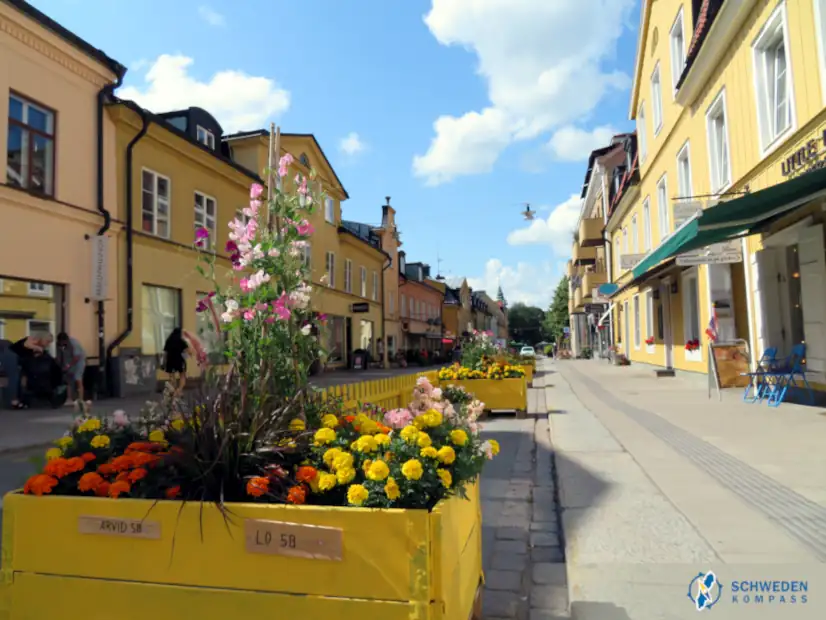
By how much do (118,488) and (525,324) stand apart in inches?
4760

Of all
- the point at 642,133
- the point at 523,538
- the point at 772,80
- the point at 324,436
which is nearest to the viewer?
the point at 324,436

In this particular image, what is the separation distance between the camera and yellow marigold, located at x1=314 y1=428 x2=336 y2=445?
2.52 metres

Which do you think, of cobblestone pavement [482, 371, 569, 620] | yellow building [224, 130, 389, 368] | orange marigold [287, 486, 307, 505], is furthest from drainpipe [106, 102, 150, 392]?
orange marigold [287, 486, 307, 505]

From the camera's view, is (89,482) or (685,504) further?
(685,504)

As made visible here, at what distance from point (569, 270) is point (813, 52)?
39.9 meters

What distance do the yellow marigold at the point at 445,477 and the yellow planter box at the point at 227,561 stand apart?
0.07 meters

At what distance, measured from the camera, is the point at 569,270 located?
46719mm

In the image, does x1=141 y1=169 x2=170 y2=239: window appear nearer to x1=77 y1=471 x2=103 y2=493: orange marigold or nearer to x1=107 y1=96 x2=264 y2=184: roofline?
x1=107 y1=96 x2=264 y2=184: roofline

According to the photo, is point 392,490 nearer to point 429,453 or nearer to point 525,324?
point 429,453

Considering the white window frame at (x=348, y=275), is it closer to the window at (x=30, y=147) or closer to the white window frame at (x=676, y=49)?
the window at (x=30, y=147)

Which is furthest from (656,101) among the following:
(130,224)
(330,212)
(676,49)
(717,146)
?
(330,212)

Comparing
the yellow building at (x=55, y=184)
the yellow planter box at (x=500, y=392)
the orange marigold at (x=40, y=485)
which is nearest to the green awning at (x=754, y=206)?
the yellow planter box at (x=500, y=392)

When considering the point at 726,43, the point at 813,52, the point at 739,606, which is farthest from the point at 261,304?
the point at 726,43

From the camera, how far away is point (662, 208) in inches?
647
